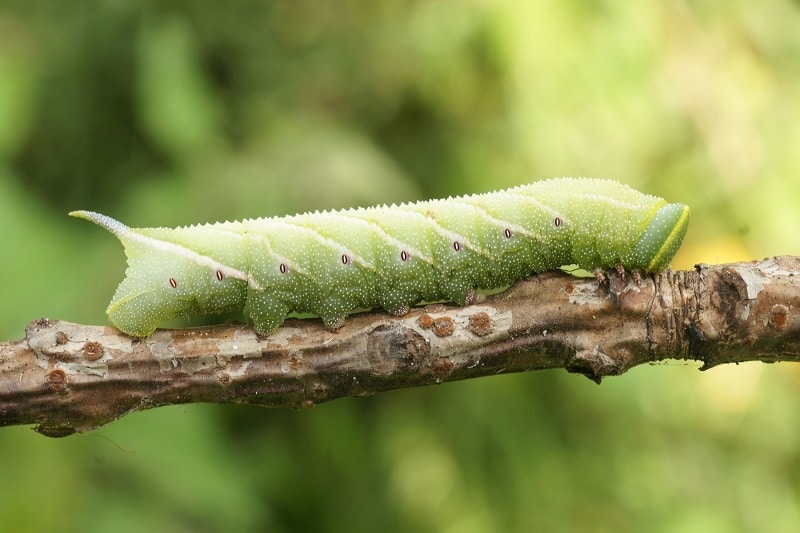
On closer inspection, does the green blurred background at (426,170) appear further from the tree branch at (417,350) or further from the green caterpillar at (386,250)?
the tree branch at (417,350)

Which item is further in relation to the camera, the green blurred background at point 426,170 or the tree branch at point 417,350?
the green blurred background at point 426,170

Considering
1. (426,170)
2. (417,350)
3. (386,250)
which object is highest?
(426,170)

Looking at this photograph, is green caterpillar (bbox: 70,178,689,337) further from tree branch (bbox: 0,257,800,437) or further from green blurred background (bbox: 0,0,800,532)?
green blurred background (bbox: 0,0,800,532)

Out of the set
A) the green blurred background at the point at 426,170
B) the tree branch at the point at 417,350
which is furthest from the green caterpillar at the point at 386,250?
the green blurred background at the point at 426,170

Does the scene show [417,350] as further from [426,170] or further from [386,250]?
[426,170]

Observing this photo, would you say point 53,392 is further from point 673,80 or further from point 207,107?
point 673,80

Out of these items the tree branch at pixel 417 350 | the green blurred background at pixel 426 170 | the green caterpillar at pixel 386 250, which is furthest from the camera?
the green blurred background at pixel 426 170

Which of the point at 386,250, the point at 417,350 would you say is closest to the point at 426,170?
the point at 386,250
